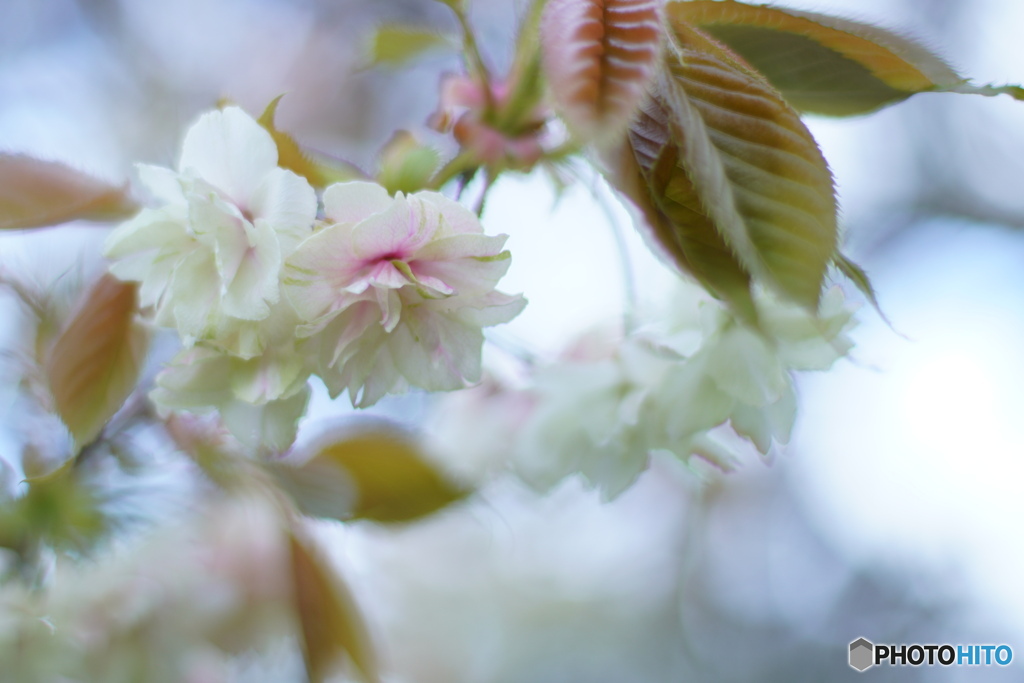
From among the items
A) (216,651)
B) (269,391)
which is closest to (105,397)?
(269,391)

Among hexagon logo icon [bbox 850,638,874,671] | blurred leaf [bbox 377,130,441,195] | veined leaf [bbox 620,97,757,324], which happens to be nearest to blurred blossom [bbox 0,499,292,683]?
blurred leaf [bbox 377,130,441,195]

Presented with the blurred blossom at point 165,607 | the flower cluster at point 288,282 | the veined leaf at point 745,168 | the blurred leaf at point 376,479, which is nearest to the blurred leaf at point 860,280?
the veined leaf at point 745,168

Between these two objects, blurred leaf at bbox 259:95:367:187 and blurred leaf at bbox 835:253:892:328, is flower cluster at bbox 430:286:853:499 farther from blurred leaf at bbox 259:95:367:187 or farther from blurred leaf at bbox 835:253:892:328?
blurred leaf at bbox 259:95:367:187

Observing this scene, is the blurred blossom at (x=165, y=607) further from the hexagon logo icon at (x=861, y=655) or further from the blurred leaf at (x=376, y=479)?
the hexagon logo icon at (x=861, y=655)

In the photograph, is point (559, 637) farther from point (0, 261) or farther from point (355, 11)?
point (0, 261)

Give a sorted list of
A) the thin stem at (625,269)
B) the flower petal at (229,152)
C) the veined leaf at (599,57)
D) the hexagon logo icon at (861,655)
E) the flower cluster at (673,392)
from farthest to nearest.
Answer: the hexagon logo icon at (861,655), the thin stem at (625,269), the flower cluster at (673,392), the flower petal at (229,152), the veined leaf at (599,57)

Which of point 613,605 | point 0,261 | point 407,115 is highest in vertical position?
point 0,261
